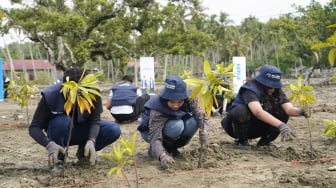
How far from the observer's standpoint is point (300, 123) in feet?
23.2

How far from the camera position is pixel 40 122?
378 cm

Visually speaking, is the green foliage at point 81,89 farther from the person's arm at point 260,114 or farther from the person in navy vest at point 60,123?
the person's arm at point 260,114

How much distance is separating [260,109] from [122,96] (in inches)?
127

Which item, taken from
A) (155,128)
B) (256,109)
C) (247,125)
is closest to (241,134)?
(247,125)

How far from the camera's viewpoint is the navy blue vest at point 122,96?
23.2 feet

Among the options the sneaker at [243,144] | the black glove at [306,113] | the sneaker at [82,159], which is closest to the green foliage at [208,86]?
the black glove at [306,113]

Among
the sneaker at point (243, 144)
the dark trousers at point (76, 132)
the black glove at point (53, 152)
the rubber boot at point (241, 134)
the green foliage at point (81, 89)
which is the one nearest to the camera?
the green foliage at point (81, 89)

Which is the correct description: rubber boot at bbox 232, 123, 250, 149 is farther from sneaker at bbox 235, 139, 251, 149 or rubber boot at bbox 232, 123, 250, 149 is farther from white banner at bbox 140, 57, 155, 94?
white banner at bbox 140, 57, 155, 94

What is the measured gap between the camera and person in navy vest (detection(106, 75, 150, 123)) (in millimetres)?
7094

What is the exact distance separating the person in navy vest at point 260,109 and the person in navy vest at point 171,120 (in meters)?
0.50

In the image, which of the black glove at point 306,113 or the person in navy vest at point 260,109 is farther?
the person in navy vest at point 260,109

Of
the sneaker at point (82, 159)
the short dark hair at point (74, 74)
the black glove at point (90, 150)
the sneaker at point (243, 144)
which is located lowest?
the sneaker at point (243, 144)

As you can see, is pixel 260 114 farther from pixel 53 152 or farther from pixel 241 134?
pixel 53 152

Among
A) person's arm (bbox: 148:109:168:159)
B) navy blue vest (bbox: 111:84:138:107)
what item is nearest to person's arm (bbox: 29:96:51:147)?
person's arm (bbox: 148:109:168:159)
